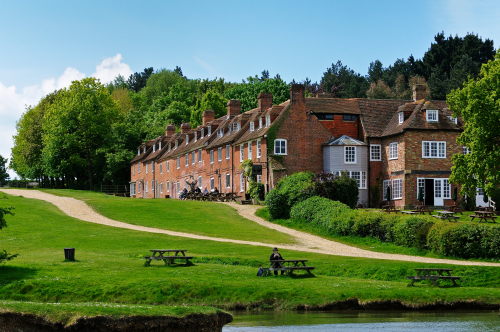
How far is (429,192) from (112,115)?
49085 mm

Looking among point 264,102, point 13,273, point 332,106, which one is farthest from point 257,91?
point 13,273

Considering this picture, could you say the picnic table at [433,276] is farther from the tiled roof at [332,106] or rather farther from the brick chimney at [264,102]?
the brick chimney at [264,102]

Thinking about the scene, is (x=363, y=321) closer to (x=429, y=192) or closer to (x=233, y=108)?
(x=429, y=192)

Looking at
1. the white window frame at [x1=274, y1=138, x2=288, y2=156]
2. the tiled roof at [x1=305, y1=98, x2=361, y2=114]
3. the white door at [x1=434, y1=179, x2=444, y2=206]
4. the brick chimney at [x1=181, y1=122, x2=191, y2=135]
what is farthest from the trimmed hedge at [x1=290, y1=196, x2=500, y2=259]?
the brick chimney at [x1=181, y1=122, x2=191, y2=135]

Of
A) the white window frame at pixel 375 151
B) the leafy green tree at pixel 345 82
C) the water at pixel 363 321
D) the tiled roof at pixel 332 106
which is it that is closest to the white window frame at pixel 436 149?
the white window frame at pixel 375 151

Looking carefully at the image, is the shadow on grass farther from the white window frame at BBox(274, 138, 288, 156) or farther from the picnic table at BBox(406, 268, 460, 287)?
the white window frame at BBox(274, 138, 288, 156)

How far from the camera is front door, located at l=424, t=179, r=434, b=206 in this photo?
175ft

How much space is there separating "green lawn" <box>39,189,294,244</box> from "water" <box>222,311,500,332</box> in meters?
16.7

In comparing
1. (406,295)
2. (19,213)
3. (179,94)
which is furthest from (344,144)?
(179,94)

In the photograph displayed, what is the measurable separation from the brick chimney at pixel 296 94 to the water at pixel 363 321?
123ft

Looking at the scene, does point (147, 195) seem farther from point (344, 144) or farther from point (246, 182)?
point (344, 144)

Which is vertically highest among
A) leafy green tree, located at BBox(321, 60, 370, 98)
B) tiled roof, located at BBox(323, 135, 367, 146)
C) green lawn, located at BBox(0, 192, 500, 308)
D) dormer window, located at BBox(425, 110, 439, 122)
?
leafy green tree, located at BBox(321, 60, 370, 98)

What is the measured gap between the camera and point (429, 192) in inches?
2111

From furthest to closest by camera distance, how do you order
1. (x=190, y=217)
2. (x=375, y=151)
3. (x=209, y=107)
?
(x=209, y=107) < (x=375, y=151) < (x=190, y=217)
